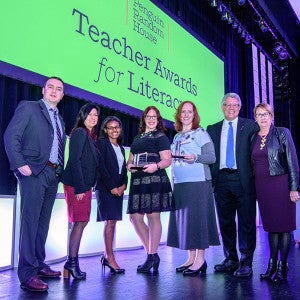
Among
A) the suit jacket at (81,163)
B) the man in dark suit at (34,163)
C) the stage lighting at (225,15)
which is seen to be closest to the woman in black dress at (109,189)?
the suit jacket at (81,163)

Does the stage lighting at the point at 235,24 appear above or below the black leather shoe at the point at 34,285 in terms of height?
above

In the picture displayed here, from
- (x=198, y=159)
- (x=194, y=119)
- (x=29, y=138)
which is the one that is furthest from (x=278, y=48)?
(x=29, y=138)

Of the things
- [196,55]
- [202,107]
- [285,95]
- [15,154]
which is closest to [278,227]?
[15,154]

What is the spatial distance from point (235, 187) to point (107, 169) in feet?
3.29

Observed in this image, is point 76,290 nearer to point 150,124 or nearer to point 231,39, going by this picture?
point 150,124

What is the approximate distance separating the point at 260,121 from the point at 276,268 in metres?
1.07

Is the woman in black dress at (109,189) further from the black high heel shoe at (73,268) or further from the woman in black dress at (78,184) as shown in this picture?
the black high heel shoe at (73,268)

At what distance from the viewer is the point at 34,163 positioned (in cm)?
225

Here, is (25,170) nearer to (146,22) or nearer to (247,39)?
(146,22)

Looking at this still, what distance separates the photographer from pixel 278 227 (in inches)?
97.9

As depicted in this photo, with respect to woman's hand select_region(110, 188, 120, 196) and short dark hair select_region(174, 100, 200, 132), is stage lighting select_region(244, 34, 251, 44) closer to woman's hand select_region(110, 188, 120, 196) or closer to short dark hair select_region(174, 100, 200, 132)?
short dark hair select_region(174, 100, 200, 132)

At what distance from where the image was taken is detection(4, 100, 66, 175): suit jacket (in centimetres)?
219

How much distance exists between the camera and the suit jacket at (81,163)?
247cm

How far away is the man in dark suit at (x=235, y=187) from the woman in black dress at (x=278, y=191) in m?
0.15
